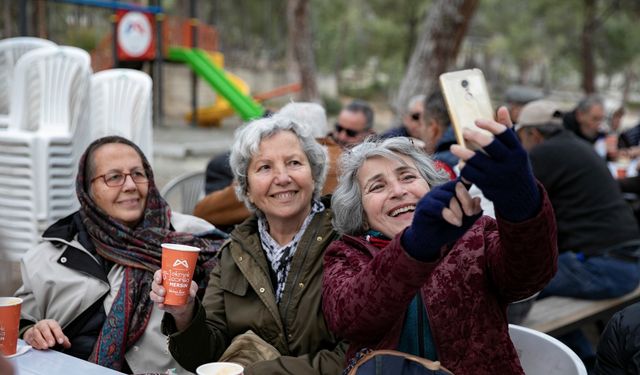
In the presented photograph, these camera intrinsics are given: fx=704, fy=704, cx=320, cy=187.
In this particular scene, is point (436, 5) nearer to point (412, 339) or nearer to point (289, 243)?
point (289, 243)

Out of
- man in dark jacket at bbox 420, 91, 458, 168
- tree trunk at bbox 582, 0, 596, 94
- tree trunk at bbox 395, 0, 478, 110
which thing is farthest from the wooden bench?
tree trunk at bbox 582, 0, 596, 94

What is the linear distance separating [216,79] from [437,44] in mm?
8564

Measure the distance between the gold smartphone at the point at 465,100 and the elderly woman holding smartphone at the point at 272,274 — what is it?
1070 mm

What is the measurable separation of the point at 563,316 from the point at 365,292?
2.45 m

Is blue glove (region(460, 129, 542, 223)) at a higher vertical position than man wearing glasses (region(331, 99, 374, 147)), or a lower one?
higher

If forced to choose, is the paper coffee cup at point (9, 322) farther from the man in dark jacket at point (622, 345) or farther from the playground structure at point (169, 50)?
the playground structure at point (169, 50)

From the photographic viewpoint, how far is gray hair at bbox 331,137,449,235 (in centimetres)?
240

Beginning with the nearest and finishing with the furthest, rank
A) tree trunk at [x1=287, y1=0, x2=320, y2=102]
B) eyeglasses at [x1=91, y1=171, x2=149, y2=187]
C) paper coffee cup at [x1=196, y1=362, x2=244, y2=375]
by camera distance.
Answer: paper coffee cup at [x1=196, y1=362, x2=244, y2=375] < eyeglasses at [x1=91, y1=171, x2=149, y2=187] < tree trunk at [x1=287, y1=0, x2=320, y2=102]

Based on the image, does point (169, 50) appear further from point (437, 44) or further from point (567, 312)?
point (567, 312)

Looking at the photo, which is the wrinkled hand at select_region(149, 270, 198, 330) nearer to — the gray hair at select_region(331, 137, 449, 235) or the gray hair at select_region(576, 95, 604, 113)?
the gray hair at select_region(331, 137, 449, 235)

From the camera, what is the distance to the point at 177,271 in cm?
216

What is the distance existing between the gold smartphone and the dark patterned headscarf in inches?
63.0

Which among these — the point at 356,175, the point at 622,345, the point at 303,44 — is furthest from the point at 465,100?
the point at 303,44

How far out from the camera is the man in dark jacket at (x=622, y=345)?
2.04 m
